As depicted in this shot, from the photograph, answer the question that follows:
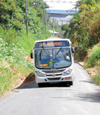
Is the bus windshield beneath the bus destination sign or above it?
beneath

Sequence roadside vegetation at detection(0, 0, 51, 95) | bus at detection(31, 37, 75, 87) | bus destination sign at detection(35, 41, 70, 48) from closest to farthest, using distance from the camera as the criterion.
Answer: bus at detection(31, 37, 75, 87) < bus destination sign at detection(35, 41, 70, 48) < roadside vegetation at detection(0, 0, 51, 95)

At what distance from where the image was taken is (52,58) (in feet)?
49.5

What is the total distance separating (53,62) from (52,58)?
0.27 meters

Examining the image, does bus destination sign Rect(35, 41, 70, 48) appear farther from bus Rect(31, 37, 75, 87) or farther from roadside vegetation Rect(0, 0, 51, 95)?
roadside vegetation Rect(0, 0, 51, 95)

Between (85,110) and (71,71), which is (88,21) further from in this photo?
(85,110)

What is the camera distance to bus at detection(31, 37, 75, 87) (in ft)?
48.7

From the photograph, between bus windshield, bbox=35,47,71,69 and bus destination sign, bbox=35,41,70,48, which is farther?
bus destination sign, bbox=35,41,70,48

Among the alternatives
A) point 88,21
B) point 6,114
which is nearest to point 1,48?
point 6,114

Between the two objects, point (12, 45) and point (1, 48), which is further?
point (12, 45)

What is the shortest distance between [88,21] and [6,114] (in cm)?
3172

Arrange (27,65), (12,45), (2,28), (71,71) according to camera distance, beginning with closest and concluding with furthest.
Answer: (71,71)
(27,65)
(12,45)
(2,28)

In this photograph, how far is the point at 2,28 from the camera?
96.2 ft

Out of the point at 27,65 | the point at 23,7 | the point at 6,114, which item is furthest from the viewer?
the point at 23,7

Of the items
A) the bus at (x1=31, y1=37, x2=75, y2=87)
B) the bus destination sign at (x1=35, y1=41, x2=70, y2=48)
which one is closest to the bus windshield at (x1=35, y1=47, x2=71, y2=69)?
the bus at (x1=31, y1=37, x2=75, y2=87)
